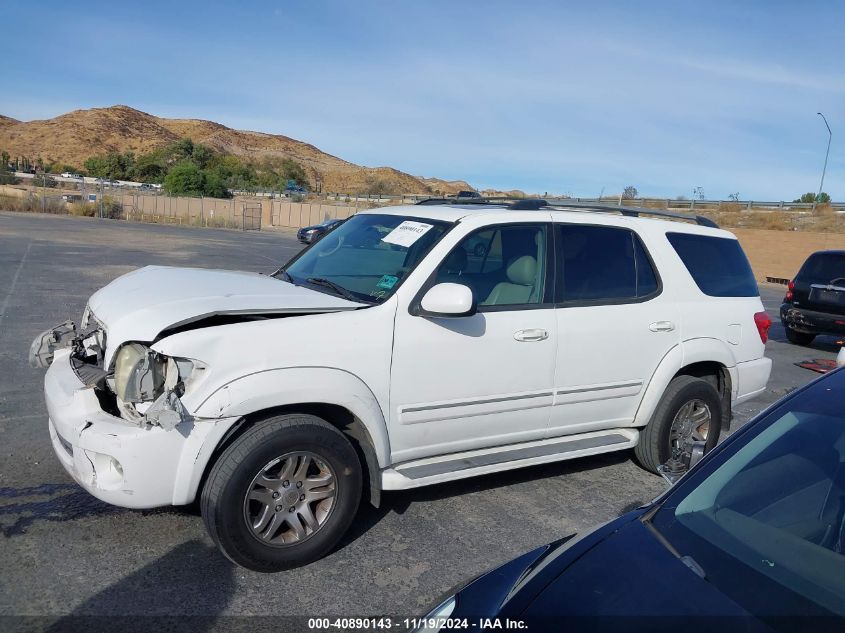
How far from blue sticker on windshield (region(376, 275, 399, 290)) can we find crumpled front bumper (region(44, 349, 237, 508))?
123cm

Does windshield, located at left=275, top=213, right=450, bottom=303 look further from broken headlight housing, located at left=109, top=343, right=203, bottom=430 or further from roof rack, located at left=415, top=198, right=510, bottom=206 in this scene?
broken headlight housing, located at left=109, top=343, right=203, bottom=430

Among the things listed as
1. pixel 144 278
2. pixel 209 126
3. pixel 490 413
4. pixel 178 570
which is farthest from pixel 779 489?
pixel 209 126

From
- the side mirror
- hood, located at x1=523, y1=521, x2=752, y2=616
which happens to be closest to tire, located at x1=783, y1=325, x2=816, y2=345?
the side mirror

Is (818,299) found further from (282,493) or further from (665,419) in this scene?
(282,493)

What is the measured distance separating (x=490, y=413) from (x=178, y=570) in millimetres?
1912

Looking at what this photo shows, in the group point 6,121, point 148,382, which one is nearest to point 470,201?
point 148,382

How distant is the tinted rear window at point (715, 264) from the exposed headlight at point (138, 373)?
3771mm

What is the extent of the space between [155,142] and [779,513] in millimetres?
123243

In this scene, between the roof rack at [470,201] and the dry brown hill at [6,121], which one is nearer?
the roof rack at [470,201]

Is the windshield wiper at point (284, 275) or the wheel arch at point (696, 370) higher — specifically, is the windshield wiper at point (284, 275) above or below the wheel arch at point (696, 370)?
above

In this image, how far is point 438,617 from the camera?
2.26 meters

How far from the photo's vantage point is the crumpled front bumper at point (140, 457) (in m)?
3.34

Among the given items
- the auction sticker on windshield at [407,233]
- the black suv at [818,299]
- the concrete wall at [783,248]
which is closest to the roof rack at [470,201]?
the auction sticker on windshield at [407,233]

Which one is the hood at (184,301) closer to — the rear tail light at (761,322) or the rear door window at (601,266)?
the rear door window at (601,266)
